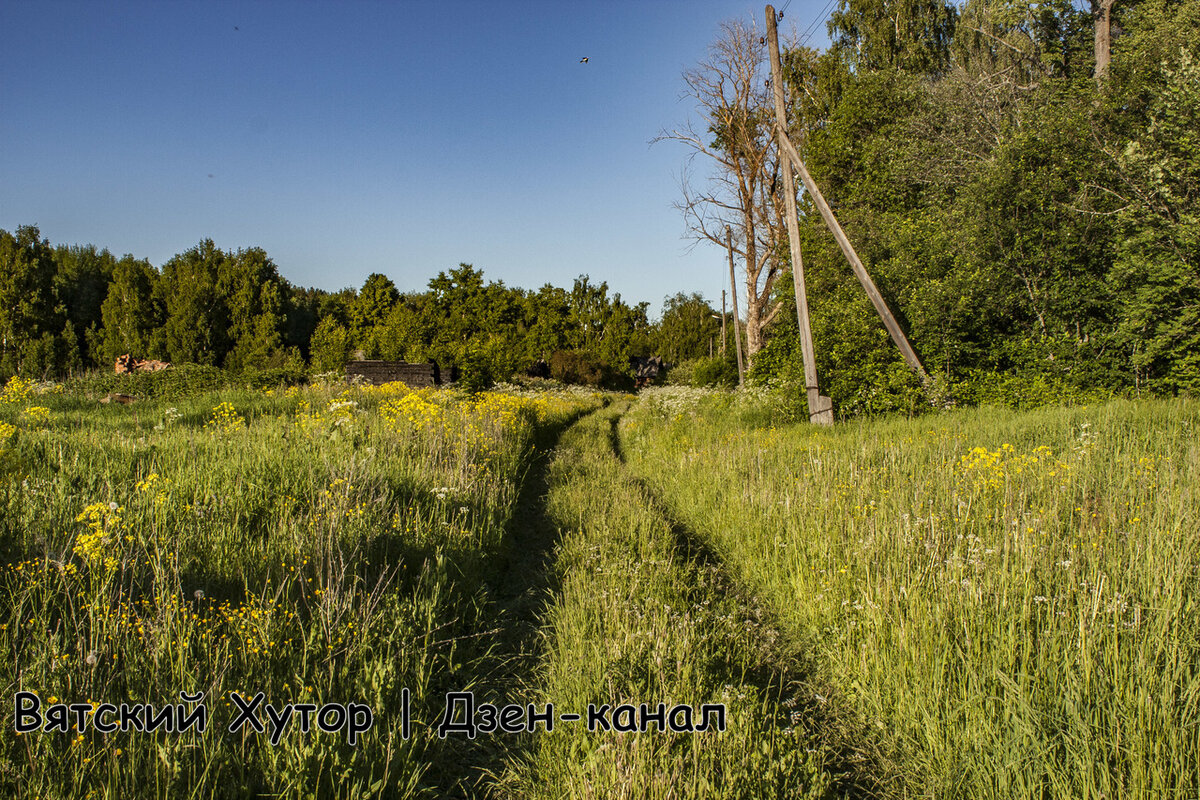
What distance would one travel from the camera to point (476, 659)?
330cm

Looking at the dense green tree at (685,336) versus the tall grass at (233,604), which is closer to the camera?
the tall grass at (233,604)

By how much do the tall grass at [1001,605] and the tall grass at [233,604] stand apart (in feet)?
7.05

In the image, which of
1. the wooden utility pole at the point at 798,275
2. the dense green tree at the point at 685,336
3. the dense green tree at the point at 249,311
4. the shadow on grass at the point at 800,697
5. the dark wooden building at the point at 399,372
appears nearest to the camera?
the shadow on grass at the point at 800,697

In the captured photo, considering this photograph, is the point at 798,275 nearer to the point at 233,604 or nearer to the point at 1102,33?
the point at 233,604

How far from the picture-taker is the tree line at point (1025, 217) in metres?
9.58

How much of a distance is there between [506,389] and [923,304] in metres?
14.3

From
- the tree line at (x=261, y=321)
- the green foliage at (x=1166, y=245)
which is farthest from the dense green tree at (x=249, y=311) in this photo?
the green foliage at (x=1166, y=245)

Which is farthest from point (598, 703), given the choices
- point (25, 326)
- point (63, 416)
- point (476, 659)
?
point (25, 326)

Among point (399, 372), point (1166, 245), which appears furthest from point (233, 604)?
point (399, 372)

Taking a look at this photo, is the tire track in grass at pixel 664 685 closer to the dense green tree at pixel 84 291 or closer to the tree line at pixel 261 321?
the tree line at pixel 261 321

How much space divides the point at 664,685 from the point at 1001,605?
1.84m

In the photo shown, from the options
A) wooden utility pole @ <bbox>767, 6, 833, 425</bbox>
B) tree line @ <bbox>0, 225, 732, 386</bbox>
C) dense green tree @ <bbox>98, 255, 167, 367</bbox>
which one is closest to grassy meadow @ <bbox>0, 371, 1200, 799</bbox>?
wooden utility pole @ <bbox>767, 6, 833, 425</bbox>

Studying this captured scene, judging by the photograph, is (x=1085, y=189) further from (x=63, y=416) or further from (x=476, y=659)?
(x=63, y=416)

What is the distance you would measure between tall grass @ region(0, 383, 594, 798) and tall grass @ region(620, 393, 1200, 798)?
2.15 metres
